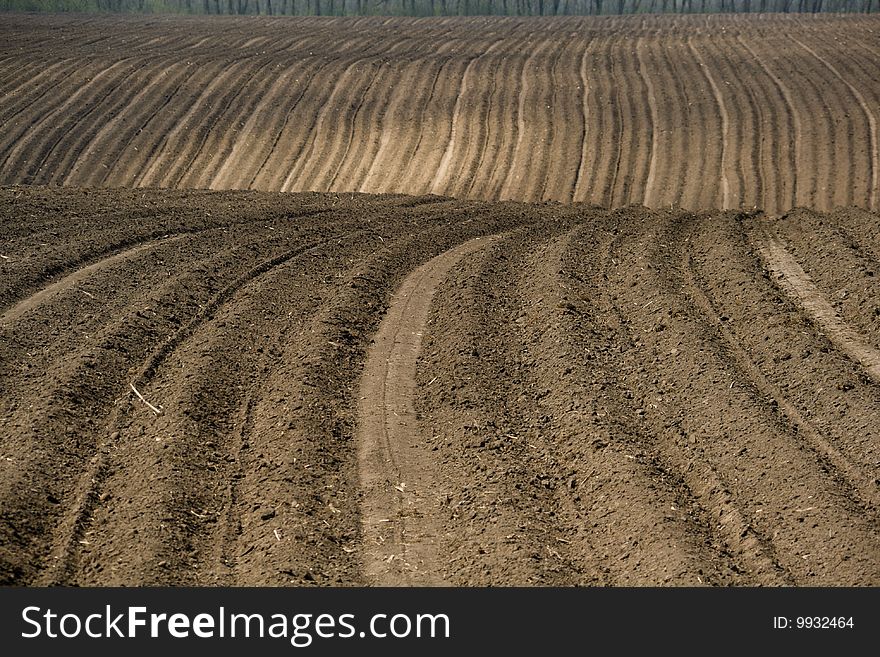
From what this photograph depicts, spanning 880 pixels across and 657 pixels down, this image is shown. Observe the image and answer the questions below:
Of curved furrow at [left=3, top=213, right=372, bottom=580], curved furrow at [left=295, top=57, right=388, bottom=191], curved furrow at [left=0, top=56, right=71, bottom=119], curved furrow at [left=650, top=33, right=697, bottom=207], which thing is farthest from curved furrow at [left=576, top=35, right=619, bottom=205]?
curved furrow at [left=0, top=56, right=71, bottom=119]

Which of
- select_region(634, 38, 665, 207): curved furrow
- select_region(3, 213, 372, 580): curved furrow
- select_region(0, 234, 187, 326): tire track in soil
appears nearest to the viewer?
select_region(3, 213, 372, 580): curved furrow

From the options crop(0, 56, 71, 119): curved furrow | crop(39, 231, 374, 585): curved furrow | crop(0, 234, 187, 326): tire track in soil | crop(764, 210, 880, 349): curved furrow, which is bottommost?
crop(0, 56, 71, 119): curved furrow

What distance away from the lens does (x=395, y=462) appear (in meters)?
7.22

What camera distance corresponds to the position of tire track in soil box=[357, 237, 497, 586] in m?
6.03

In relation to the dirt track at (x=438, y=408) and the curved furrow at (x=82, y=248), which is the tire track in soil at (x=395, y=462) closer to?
the dirt track at (x=438, y=408)

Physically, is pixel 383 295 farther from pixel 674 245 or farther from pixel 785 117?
pixel 785 117

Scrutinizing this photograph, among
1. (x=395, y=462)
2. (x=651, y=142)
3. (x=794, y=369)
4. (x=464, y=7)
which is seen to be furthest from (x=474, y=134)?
(x=464, y=7)

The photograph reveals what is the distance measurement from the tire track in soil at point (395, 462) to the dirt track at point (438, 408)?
0.03 metres

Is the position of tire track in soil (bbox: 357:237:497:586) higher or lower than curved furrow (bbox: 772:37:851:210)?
higher

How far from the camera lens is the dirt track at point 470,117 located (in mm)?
19125

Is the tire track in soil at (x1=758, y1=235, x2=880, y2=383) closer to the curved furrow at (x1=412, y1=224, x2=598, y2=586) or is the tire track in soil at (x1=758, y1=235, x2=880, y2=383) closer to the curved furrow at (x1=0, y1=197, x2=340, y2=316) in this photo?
the curved furrow at (x1=412, y1=224, x2=598, y2=586)

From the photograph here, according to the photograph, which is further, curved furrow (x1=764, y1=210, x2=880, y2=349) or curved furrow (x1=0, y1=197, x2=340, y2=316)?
curved furrow (x1=0, y1=197, x2=340, y2=316)

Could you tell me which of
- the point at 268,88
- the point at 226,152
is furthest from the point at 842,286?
the point at 268,88

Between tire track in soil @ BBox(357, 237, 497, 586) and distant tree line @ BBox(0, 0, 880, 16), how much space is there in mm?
39673
